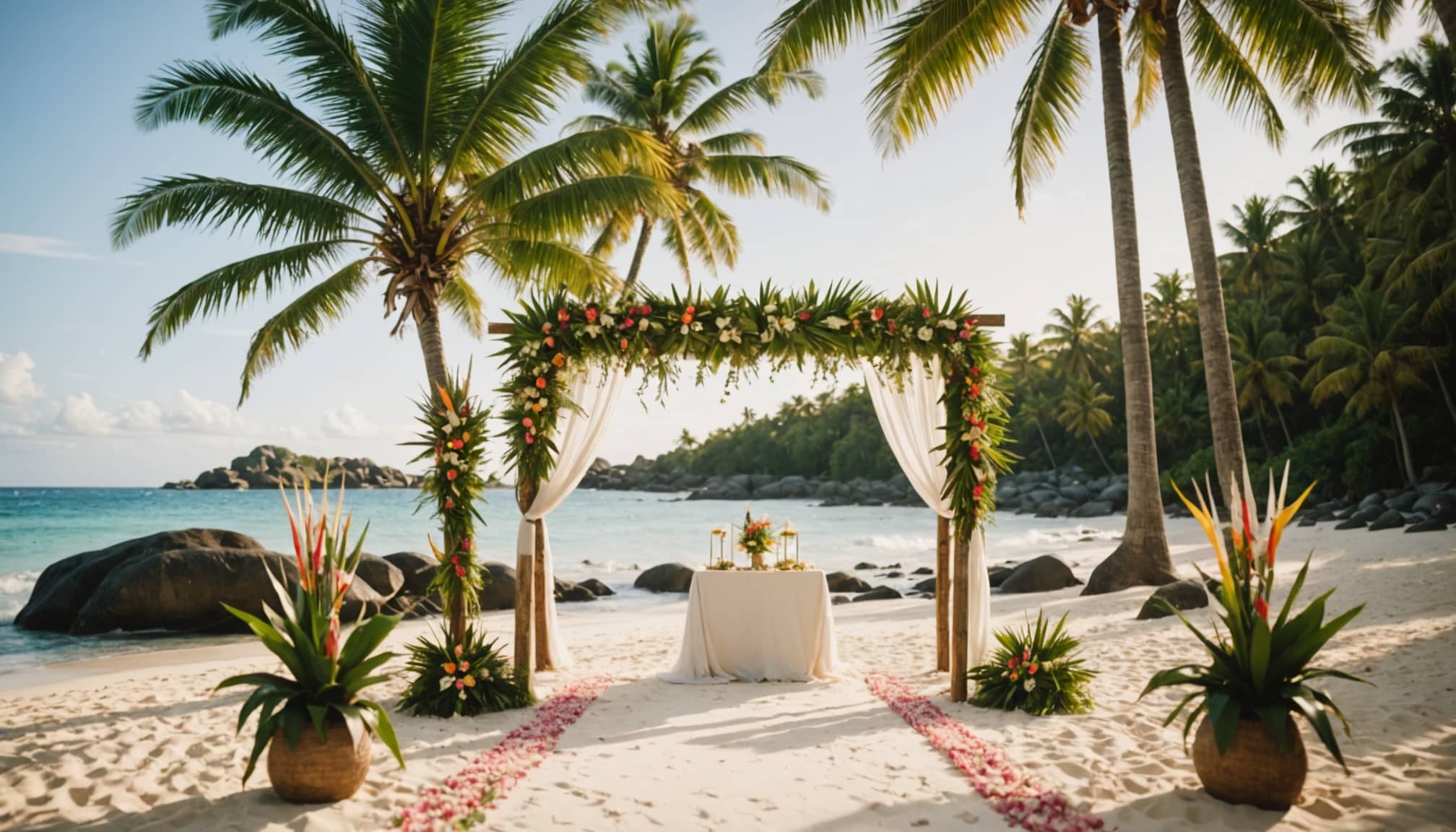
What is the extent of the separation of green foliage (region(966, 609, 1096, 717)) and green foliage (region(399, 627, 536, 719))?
3.58 meters

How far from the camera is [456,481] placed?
639cm

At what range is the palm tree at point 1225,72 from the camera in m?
8.48

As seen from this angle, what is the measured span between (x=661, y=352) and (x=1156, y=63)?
897 cm

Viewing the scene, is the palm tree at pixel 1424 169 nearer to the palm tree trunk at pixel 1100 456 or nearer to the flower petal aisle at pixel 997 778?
the palm tree trunk at pixel 1100 456

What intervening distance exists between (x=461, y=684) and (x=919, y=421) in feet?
14.2

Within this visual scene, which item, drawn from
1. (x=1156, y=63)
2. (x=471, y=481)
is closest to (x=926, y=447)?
(x=471, y=481)

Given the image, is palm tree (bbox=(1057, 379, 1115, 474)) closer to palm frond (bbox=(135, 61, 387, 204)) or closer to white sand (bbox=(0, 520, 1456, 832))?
white sand (bbox=(0, 520, 1456, 832))

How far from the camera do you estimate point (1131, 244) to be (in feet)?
32.5

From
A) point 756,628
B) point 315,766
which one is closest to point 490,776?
point 315,766

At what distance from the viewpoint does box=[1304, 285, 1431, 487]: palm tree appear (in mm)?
21859

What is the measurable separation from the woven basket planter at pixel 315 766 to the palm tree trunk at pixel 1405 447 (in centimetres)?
2642

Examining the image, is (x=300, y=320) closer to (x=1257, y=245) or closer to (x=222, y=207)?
(x=222, y=207)

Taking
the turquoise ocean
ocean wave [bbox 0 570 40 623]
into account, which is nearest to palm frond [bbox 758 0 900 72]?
the turquoise ocean

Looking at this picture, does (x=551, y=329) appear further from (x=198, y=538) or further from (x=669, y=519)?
(x=669, y=519)
